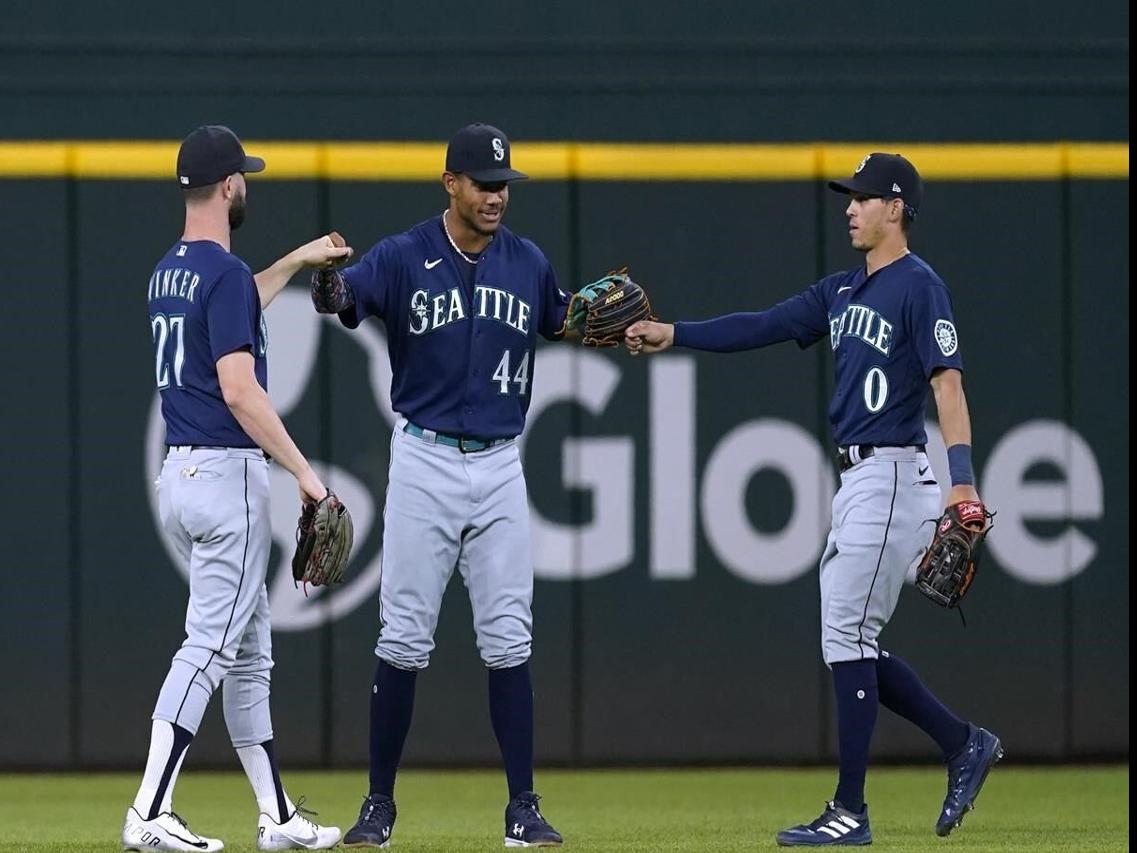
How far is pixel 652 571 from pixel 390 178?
2002 mm

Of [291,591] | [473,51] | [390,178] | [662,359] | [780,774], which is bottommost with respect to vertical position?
[780,774]

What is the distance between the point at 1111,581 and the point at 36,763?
4615mm

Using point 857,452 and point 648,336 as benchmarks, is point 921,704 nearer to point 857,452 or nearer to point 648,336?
point 857,452

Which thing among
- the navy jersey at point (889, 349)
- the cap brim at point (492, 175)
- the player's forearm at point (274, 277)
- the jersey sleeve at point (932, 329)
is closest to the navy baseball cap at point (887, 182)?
the navy jersey at point (889, 349)

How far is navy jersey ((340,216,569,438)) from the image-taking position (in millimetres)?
5945

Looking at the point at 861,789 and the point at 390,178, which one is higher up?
the point at 390,178

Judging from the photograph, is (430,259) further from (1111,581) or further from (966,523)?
(1111,581)

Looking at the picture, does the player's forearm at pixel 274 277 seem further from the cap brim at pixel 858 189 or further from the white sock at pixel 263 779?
the cap brim at pixel 858 189

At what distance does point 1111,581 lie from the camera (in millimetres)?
8633

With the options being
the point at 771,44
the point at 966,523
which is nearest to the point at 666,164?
the point at 771,44

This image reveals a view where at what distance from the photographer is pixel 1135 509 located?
862cm

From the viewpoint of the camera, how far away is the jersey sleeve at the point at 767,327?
6359 mm

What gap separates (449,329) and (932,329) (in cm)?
142

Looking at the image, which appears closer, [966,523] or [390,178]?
[966,523]
